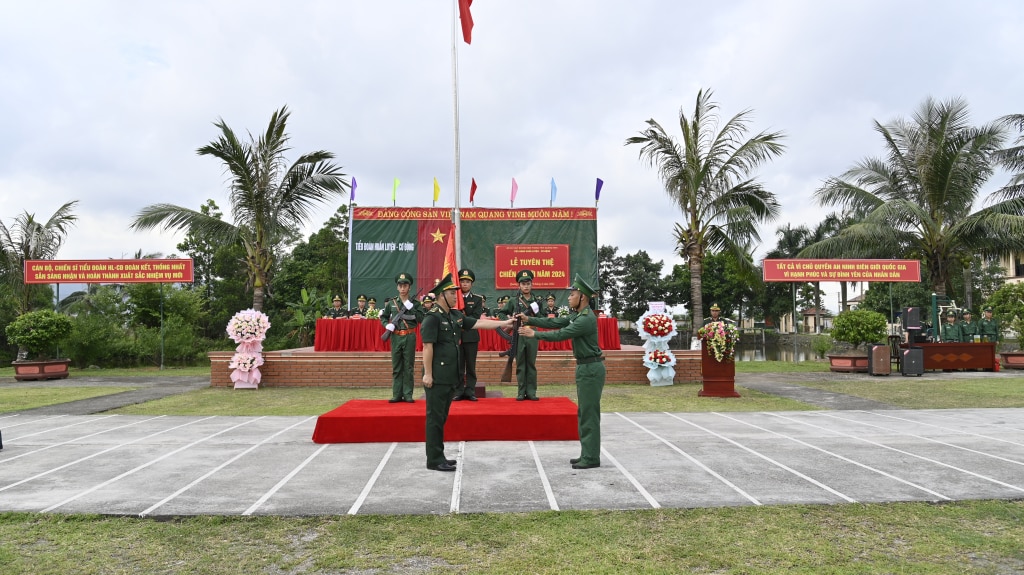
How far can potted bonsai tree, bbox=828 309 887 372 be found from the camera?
16.2 meters

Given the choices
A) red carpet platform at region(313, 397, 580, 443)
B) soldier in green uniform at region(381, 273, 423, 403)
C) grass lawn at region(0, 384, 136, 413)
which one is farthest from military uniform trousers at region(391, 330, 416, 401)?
grass lawn at region(0, 384, 136, 413)

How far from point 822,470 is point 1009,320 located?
17.2 m

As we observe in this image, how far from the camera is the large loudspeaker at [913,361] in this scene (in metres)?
15.1

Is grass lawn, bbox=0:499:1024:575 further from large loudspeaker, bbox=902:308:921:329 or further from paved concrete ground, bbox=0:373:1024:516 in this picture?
large loudspeaker, bbox=902:308:921:329

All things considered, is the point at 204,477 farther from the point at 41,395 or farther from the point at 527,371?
the point at 41,395

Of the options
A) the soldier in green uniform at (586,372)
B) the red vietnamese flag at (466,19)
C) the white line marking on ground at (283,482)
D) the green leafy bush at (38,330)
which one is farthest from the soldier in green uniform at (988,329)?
the green leafy bush at (38,330)

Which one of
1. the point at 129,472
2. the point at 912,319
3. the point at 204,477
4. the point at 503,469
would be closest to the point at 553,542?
the point at 503,469

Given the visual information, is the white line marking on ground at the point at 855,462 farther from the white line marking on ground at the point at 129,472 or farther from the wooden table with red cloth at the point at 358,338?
the wooden table with red cloth at the point at 358,338

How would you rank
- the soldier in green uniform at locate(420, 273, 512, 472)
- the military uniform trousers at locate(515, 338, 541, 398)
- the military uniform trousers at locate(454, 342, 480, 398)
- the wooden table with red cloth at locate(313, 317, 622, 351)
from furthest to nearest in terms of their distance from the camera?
the wooden table with red cloth at locate(313, 317, 622, 351) → the military uniform trousers at locate(515, 338, 541, 398) → the military uniform trousers at locate(454, 342, 480, 398) → the soldier in green uniform at locate(420, 273, 512, 472)

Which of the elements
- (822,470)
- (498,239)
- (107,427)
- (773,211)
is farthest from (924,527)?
(498,239)

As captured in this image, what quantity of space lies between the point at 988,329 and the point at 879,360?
443 centimetres

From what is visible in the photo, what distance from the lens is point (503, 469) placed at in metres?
5.39

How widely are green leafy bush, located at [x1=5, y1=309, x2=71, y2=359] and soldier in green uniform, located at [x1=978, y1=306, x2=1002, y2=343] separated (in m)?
24.2

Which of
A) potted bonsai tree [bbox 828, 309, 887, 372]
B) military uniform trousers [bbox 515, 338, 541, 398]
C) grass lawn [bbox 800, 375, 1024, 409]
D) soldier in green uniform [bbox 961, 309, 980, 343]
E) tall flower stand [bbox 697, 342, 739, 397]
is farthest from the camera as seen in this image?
soldier in green uniform [bbox 961, 309, 980, 343]
